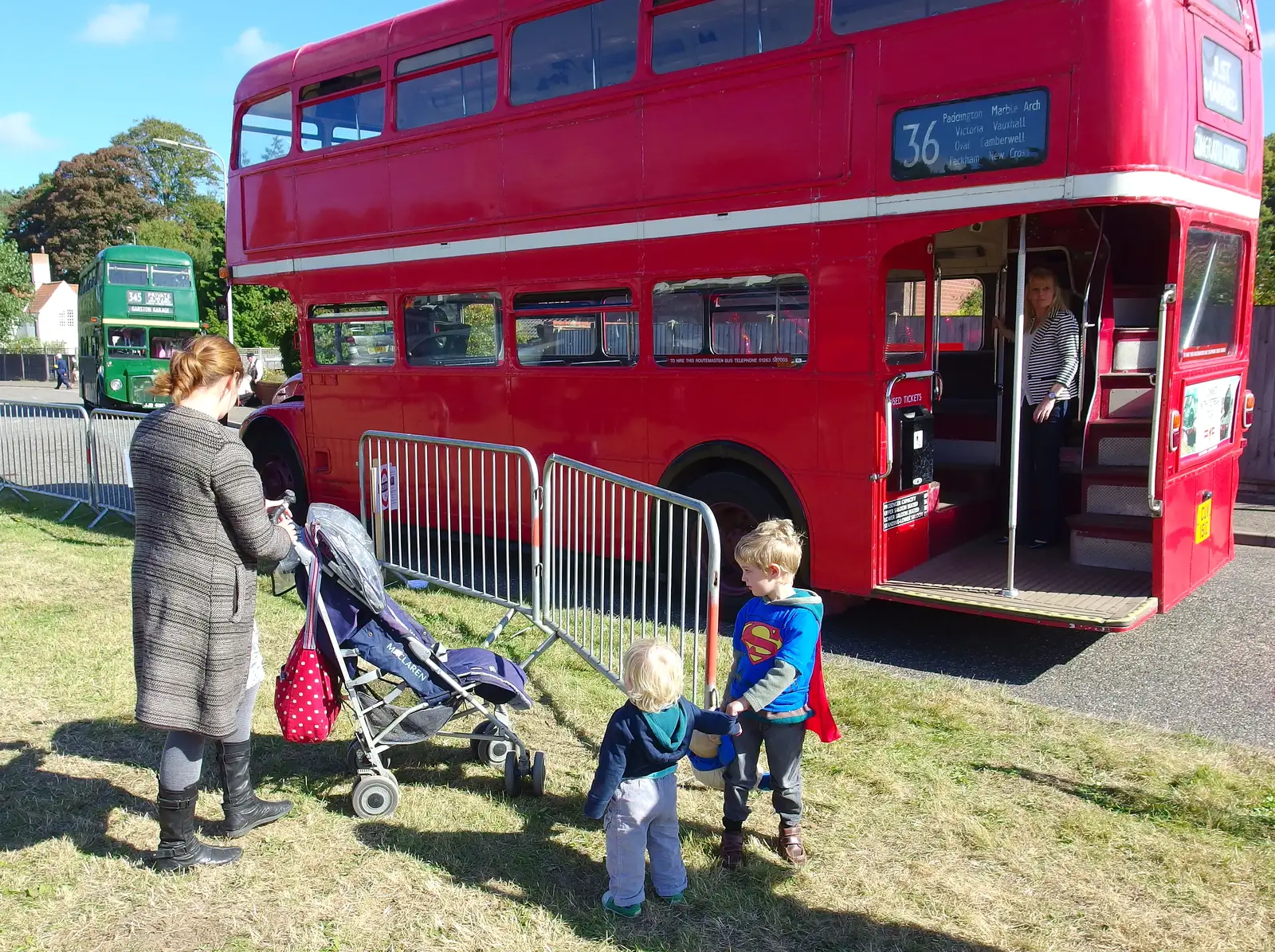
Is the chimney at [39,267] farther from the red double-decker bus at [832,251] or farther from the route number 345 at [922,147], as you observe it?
the route number 345 at [922,147]

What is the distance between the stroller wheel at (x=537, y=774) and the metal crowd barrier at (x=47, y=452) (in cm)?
813

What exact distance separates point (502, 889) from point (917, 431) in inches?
150

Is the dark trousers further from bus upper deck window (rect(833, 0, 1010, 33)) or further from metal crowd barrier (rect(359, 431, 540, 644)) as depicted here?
metal crowd barrier (rect(359, 431, 540, 644))

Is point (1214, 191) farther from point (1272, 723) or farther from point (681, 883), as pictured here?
point (681, 883)

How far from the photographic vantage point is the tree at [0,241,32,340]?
165 feet

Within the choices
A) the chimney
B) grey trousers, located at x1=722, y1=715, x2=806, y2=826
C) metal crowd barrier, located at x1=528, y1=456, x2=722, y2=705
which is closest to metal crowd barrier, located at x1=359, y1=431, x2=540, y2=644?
metal crowd barrier, located at x1=528, y1=456, x2=722, y2=705

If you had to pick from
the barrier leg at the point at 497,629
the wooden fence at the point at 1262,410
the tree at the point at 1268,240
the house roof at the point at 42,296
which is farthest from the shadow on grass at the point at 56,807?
the house roof at the point at 42,296

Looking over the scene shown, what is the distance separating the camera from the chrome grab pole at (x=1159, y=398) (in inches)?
207

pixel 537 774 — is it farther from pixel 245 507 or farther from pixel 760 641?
pixel 245 507

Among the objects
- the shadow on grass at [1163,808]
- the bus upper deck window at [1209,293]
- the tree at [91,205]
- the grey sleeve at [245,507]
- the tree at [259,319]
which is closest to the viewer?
the grey sleeve at [245,507]

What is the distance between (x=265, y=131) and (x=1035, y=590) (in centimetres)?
793

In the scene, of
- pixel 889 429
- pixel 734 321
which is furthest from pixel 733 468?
pixel 889 429

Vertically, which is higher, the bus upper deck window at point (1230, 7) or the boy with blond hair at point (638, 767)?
the bus upper deck window at point (1230, 7)

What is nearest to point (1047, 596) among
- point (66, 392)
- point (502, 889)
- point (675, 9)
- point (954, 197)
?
point (954, 197)
